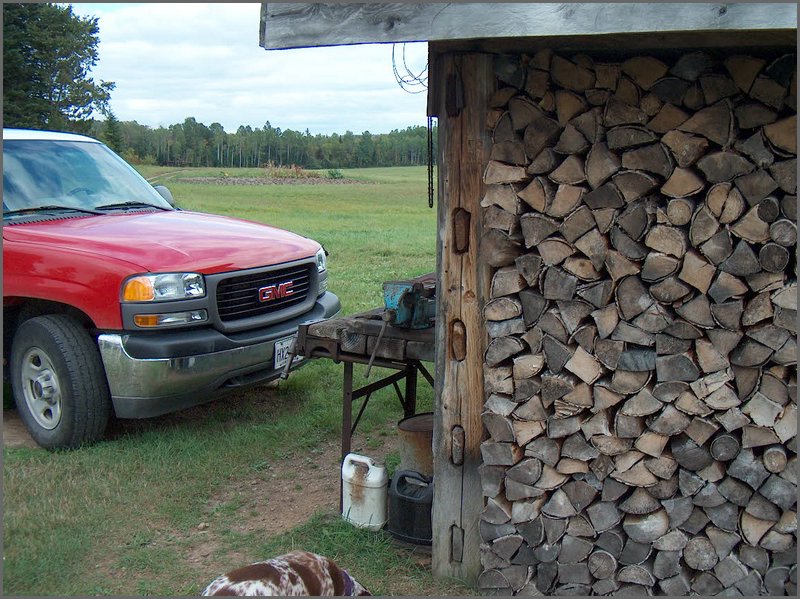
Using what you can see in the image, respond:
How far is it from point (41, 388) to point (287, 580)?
11.3 feet

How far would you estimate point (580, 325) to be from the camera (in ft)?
11.8

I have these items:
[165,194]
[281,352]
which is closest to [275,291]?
[281,352]

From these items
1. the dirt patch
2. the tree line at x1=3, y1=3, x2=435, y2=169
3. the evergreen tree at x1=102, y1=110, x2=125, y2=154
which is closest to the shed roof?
the tree line at x1=3, y1=3, x2=435, y2=169

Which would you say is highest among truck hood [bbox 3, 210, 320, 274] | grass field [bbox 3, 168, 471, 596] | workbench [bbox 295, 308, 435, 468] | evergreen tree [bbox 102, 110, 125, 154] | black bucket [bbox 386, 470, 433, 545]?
evergreen tree [bbox 102, 110, 125, 154]

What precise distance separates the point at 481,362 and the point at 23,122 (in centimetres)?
3212

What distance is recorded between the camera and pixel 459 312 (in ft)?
12.6

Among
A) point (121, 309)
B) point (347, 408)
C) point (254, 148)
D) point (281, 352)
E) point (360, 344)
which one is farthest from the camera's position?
point (254, 148)

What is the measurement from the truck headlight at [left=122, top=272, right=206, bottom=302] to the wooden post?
2.25 metres

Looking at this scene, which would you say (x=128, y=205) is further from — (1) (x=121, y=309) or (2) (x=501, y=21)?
(2) (x=501, y=21)

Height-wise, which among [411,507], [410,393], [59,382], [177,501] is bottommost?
[177,501]

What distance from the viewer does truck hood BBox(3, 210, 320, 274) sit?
5.49m

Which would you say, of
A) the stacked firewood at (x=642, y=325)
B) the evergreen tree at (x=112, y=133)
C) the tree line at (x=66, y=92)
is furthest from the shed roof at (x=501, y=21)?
the evergreen tree at (x=112, y=133)

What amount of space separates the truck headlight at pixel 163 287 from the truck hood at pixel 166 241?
0.06 m

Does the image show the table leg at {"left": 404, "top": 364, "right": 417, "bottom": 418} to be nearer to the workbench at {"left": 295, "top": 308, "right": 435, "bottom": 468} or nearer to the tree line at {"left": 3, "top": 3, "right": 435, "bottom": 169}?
the workbench at {"left": 295, "top": 308, "right": 435, "bottom": 468}
